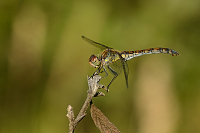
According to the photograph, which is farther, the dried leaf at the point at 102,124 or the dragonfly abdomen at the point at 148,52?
the dragonfly abdomen at the point at 148,52

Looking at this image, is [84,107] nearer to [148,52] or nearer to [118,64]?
[118,64]

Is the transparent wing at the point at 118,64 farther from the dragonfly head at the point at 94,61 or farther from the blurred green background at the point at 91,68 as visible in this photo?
the blurred green background at the point at 91,68

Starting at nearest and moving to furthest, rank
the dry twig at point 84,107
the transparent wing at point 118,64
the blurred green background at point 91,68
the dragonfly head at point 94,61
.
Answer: the dry twig at point 84,107
the dragonfly head at point 94,61
the transparent wing at point 118,64
the blurred green background at point 91,68

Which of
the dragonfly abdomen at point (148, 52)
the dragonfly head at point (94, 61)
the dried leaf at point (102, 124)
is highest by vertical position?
the dragonfly abdomen at point (148, 52)

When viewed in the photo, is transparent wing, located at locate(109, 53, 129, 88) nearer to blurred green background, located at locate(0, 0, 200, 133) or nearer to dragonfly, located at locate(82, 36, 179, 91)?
dragonfly, located at locate(82, 36, 179, 91)

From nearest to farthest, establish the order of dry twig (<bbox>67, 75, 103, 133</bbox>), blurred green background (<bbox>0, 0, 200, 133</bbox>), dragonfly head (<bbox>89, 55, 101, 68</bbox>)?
dry twig (<bbox>67, 75, 103, 133</bbox>) < dragonfly head (<bbox>89, 55, 101, 68</bbox>) < blurred green background (<bbox>0, 0, 200, 133</bbox>)

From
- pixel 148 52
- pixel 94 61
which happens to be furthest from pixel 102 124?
pixel 148 52

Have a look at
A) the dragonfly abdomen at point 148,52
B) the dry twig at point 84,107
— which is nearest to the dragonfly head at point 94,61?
the dragonfly abdomen at point 148,52

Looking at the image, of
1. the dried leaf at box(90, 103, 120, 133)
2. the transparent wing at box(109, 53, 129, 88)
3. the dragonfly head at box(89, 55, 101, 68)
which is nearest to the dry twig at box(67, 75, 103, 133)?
the dried leaf at box(90, 103, 120, 133)
